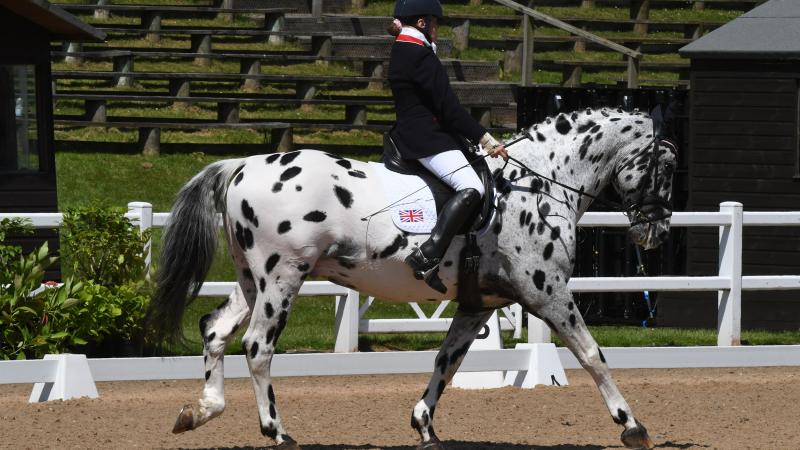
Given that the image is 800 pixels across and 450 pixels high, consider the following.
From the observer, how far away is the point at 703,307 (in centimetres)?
1433

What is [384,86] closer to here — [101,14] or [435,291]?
[101,14]

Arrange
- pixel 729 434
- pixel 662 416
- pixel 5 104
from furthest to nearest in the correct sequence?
pixel 5 104, pixel 662 416, pixel 729 434

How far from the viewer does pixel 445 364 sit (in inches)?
316

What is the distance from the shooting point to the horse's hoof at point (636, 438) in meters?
7.80

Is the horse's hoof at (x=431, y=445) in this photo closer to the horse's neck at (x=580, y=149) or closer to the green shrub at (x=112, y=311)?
the horse's neck at (x=580, y=149)

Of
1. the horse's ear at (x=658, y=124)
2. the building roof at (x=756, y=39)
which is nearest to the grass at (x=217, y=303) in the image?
the horse's ear at (x=658, y=124)

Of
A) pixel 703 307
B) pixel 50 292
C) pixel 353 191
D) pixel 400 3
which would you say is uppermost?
pixel 400 3

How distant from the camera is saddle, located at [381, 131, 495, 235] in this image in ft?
25.3

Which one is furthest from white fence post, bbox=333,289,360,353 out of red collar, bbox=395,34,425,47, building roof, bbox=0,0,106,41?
building roof, bbox=0,0,106,41

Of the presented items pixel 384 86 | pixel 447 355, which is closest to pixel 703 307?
pixel 447 355

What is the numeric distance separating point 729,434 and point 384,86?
45.2 feet

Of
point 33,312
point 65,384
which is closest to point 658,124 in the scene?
point 65,384

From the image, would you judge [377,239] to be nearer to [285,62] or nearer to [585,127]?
[585,127]

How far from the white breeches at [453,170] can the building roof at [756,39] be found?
6.78 meters
